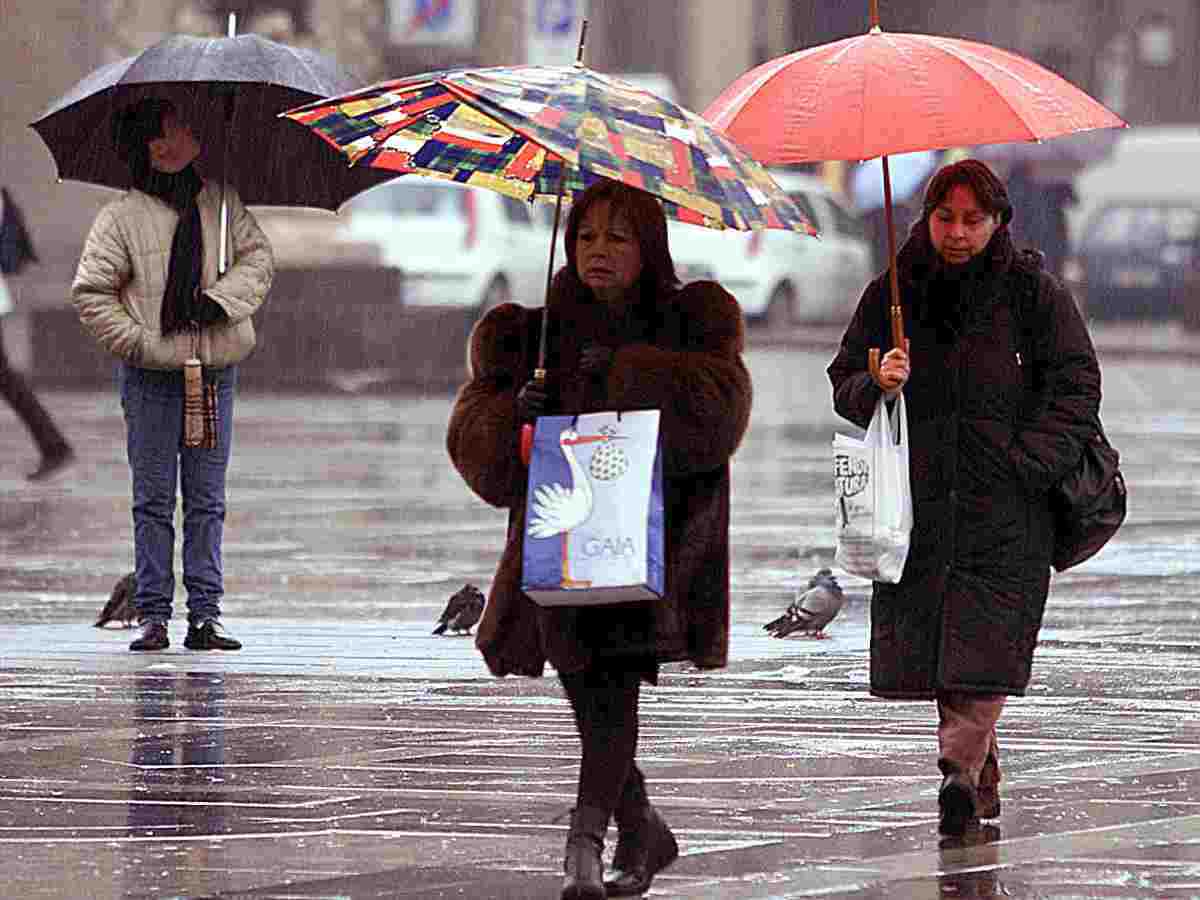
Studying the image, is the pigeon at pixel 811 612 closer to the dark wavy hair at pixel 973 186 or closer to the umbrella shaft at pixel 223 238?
the umbrella shaft at pixel 223 238

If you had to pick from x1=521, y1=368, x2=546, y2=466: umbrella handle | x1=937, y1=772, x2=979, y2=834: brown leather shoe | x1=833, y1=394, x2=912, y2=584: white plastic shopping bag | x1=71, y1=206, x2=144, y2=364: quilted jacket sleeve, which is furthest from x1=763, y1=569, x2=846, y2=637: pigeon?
x1=521, y1=368, x2=546, y2=466: umbrella handle

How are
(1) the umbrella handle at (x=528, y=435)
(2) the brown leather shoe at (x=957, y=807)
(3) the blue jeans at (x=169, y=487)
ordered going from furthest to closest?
(3) the blue jeans at (x=169, y=487) → (2) the brown leather shoe at (x=957, y=807) → (1) the umbrella handle at (x=528, y=435)

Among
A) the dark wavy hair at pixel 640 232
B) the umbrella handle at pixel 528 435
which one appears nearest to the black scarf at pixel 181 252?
the dark wavy hair at pixel 640 232

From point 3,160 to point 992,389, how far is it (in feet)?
83.8

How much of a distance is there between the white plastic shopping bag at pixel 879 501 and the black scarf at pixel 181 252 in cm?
381

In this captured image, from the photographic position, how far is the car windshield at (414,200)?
30281 mm

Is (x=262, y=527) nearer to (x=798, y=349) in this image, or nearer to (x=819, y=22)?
(x=798, y=349)

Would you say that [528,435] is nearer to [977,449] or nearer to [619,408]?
[619,408]

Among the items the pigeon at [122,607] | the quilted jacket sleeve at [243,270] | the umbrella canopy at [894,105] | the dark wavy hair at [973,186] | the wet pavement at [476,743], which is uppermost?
the umbrella canopy at [894,105]

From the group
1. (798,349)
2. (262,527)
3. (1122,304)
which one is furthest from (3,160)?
(262,527)

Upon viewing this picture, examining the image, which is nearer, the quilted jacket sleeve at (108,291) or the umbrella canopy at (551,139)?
the umbrella canopy at (551,139)

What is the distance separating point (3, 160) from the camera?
32.1 meters

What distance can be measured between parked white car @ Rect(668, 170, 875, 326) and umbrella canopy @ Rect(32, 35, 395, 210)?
74.3ft

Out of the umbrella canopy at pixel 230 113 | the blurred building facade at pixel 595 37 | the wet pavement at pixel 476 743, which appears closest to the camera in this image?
the wet pavement at pixel 476 743
